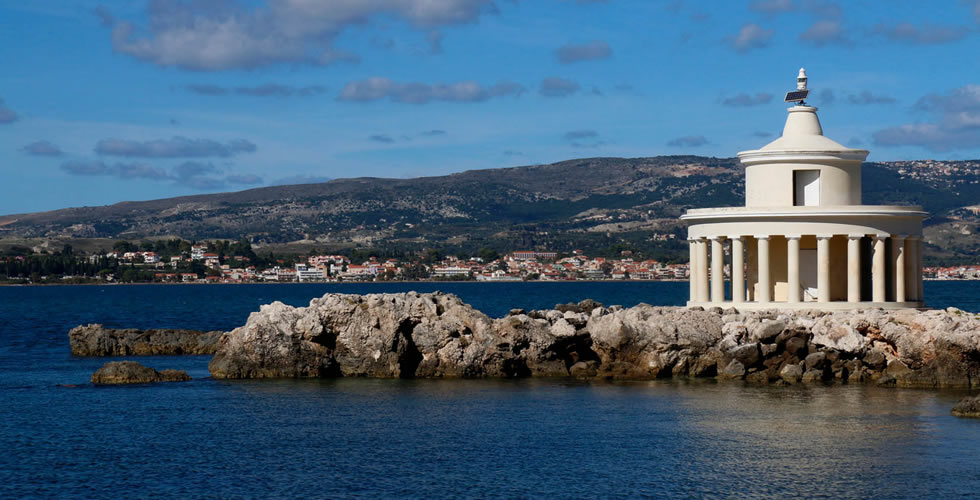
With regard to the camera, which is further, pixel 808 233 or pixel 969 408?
pixel 808 233

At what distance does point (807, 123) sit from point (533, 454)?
64.9 feet

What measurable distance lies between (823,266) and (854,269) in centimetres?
99

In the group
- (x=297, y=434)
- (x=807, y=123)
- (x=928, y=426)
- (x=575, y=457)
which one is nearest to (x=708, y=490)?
(x=575, y=457)

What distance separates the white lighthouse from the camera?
131 feet

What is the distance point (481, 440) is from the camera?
2870cm

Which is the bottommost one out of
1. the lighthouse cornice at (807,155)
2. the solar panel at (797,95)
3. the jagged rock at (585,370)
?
the jagged rock at (585,370)

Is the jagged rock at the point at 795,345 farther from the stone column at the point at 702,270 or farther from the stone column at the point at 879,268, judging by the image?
the stone column at the point at 702,270

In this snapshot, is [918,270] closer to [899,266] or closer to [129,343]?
[899,266]

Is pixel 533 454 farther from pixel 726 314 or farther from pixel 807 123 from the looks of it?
pixel 807 123

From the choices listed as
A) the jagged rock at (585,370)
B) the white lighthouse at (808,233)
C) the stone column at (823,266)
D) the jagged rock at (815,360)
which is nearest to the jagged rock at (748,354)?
the jagged rock at (815,360)

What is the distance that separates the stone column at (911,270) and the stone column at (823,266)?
3.07 metres

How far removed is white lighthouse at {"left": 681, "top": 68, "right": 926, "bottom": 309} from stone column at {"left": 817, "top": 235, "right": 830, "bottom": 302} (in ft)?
0.10

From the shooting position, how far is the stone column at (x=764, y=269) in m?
40.2

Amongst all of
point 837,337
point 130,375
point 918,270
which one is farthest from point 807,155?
point 130,375
